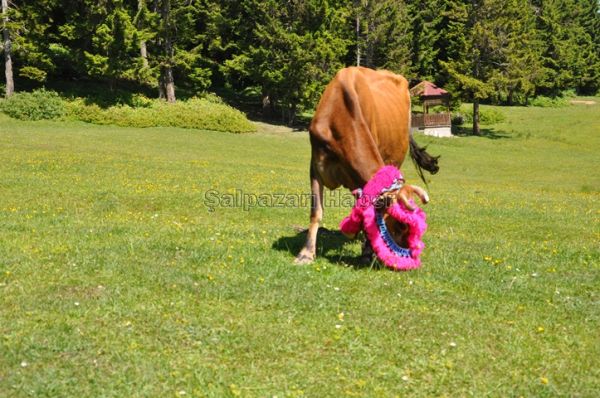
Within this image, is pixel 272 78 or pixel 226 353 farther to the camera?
pixel 272 78

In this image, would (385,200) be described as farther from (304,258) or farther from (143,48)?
(143,48)

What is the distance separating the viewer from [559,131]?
51.6 metres

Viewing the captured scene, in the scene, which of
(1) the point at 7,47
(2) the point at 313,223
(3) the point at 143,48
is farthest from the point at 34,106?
(2) the point at 313,223

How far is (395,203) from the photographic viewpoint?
780cm

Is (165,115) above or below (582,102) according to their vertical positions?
below

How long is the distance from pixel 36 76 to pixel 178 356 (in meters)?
39.9

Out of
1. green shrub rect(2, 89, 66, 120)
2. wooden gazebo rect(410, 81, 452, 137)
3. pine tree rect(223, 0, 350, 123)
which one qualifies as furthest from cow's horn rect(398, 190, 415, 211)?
wooden gazebo rect(410, 81, 452, 137)

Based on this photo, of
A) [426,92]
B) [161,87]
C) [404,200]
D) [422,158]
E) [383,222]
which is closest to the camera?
[404,200]

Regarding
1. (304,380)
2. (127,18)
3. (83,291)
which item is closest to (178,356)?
(304,380)

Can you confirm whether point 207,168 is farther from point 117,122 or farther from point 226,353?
point 117,122

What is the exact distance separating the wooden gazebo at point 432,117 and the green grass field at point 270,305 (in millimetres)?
35970

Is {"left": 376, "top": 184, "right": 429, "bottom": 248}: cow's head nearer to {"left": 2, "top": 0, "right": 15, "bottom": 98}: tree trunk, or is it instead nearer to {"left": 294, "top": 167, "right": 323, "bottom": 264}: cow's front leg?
{"left": 294, "top": 167, "right": 323, "bottom": 264}: cow's front leg

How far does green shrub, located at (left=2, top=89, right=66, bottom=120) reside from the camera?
36.2m

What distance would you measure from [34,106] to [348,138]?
3367 cm
